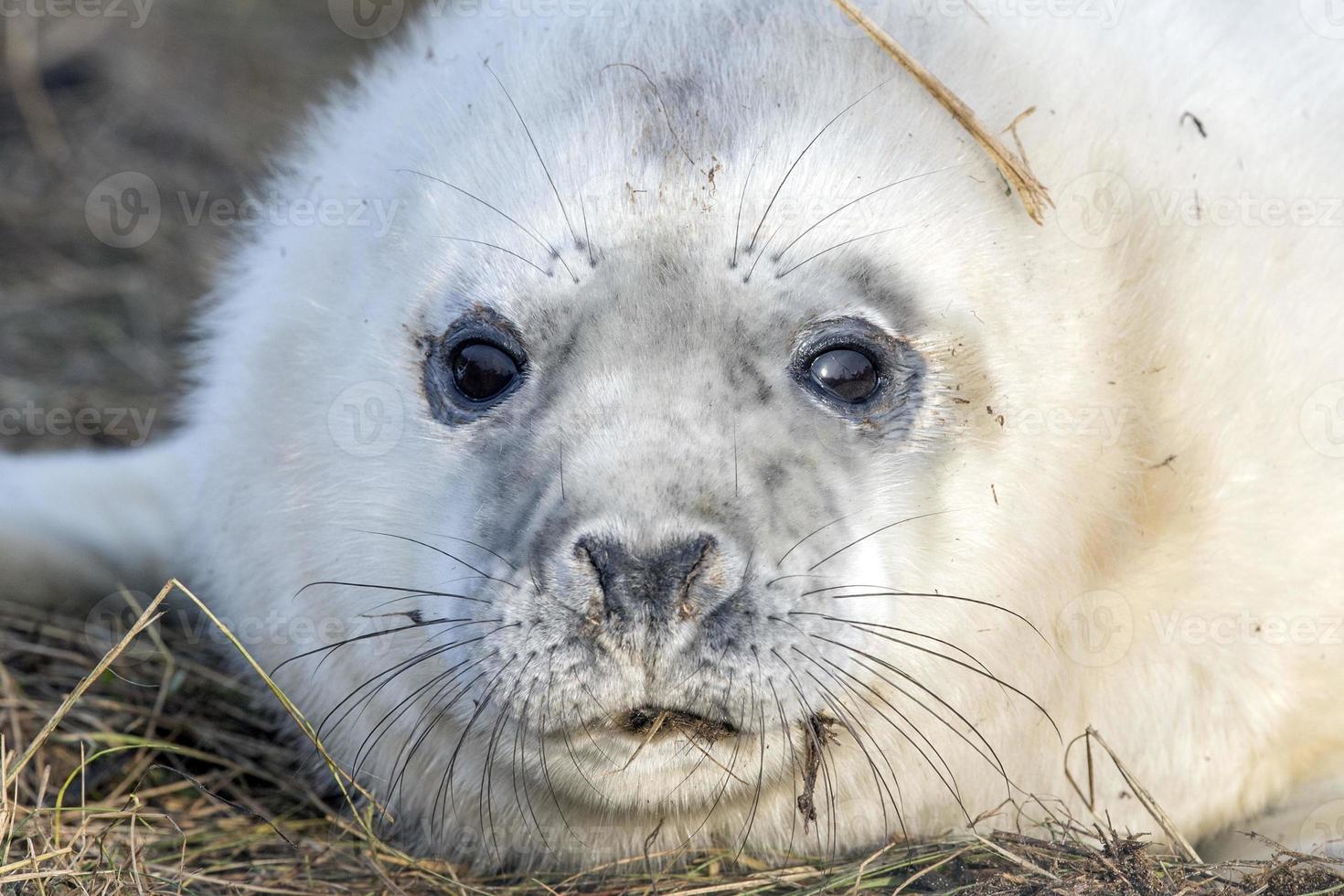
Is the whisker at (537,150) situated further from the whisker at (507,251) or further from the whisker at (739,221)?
the whisker at (739,221)

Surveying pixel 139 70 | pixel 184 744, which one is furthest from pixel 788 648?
pixel 139 70

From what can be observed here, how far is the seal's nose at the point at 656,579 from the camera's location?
6.26 feet

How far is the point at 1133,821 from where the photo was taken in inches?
104

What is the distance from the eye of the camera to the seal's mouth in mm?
1999

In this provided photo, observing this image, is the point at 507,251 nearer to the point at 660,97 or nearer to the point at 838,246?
the point at 660,97

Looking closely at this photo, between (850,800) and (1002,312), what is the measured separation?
0.87 meters

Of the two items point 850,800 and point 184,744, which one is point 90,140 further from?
point 850,800

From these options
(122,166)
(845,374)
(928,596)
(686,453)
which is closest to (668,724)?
(686,453)

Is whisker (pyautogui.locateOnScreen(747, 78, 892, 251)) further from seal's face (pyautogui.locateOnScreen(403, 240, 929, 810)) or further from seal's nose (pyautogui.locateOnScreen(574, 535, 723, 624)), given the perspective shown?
seal's nose (pyautogui.locateOnScreen(574, 535, 723, 624))

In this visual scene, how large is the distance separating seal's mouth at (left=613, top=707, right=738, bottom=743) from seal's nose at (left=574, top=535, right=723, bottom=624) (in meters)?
0.16

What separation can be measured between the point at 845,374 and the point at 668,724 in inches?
24.0

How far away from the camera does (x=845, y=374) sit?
222 cm

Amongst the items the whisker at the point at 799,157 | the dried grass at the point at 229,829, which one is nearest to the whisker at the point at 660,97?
the whisker at the point at 799,157

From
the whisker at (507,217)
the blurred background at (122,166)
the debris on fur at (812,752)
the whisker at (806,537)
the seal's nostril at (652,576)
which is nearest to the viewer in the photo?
the seal's nostril at (652,576)
